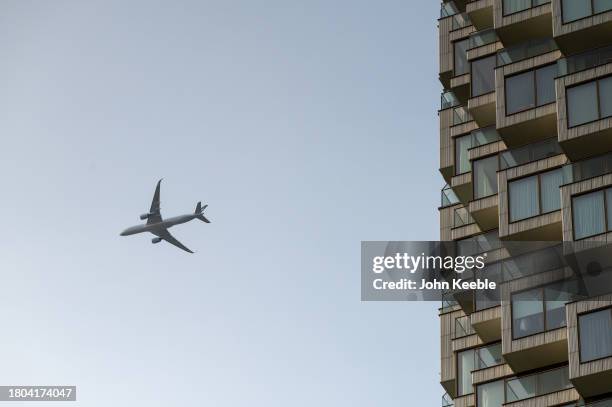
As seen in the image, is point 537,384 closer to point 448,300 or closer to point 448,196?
point 448,300

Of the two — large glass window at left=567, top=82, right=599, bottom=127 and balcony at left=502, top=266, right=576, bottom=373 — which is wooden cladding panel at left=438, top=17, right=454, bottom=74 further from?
balcony at left=502, top=266, right=576, bottom=373

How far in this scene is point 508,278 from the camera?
53062 mm

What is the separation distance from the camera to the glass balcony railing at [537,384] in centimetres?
4972

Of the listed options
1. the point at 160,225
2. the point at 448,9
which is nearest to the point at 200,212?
the point at 160,225

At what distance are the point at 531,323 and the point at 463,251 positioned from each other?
20.6 feet

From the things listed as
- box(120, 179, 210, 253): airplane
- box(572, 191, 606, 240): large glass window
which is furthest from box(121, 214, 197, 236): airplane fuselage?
box(572, 191, 606, 240): large glass window

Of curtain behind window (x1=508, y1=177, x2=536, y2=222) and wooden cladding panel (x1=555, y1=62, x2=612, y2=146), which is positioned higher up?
wooden cladding panel (x1=555, y1=62, x2=612, y2=146)

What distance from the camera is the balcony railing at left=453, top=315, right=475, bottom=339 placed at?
5506 centimetres

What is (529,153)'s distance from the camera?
56.1m

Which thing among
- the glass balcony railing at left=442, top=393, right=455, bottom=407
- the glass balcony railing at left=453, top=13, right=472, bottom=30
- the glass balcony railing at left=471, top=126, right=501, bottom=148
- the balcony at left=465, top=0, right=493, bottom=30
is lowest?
the glass balcony railing at left=442, top=393, right=455, bottom=407

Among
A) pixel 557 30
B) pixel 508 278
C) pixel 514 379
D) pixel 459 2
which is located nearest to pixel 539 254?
pixel 508 278

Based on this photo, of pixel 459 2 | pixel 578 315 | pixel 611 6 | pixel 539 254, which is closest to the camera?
pixel 578 315

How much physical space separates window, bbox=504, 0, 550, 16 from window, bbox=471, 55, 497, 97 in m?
2.01

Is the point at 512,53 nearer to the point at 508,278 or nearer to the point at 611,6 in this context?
the point at 611,6
